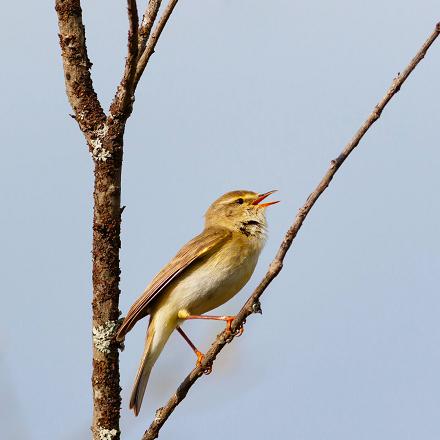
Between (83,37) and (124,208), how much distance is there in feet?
3.30

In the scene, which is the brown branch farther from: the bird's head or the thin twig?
the bird's head

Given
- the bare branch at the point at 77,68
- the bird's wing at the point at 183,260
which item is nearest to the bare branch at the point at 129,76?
the bare branch at the point at 77,68

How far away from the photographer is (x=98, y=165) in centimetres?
429

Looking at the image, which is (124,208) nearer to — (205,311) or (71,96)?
(71,96)

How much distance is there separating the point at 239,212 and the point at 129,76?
2632 millimetres

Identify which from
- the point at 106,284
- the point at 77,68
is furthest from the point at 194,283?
the point at 77,68

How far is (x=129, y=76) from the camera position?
13.6 ft

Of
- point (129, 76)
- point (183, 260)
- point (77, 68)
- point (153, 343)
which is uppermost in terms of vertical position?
point (77, 68)

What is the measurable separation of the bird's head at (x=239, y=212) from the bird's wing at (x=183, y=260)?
11.1 inches

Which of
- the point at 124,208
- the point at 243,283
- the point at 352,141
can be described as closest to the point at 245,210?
the point at 243,283

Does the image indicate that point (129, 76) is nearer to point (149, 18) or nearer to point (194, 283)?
point (149, 18)

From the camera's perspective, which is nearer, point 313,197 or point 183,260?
point 313,197

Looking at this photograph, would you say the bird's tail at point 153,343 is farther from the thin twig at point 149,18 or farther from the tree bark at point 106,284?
the thin twig at point 149,18

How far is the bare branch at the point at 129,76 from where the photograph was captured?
374 centimetres
